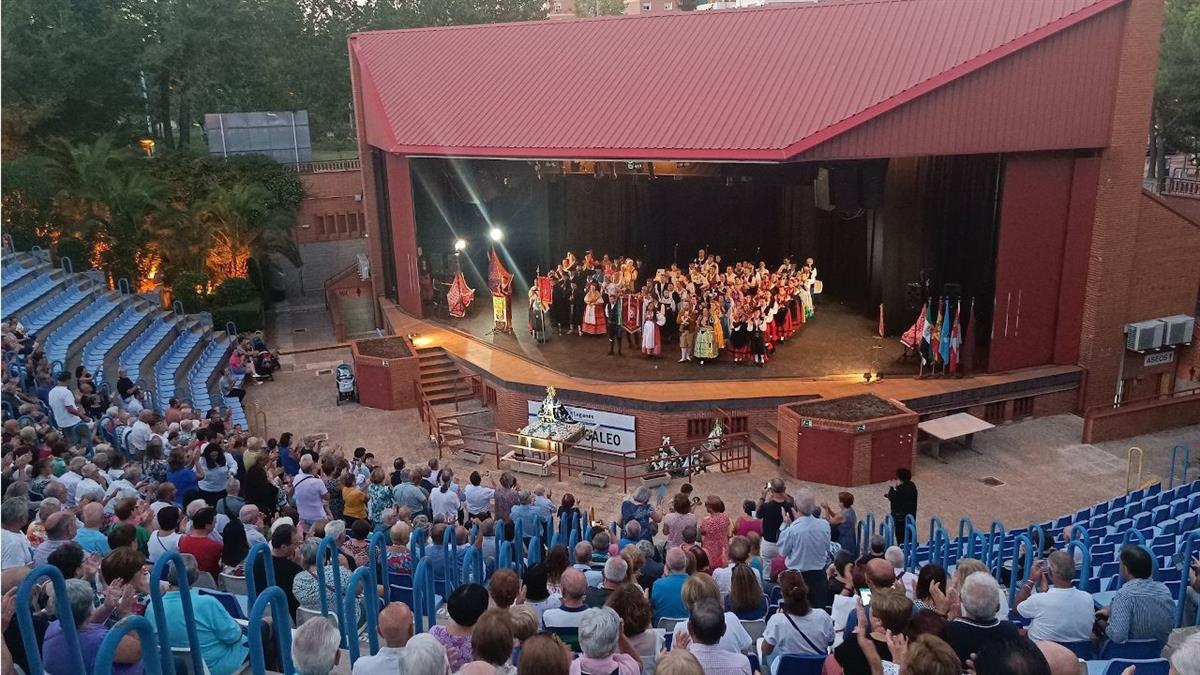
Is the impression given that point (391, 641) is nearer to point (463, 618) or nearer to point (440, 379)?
point (463, 618)

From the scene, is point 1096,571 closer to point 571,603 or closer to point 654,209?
point 571,603

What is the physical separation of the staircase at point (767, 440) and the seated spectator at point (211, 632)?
1373cm

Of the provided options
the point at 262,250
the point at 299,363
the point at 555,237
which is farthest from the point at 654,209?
the point at 262,250

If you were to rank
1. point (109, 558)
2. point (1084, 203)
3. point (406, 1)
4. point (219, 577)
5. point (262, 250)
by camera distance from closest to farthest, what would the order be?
point (109, 558), point (219, 577), point (1084, 203), point (262, 250), point (406, 1)

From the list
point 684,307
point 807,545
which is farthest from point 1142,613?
point 684,307

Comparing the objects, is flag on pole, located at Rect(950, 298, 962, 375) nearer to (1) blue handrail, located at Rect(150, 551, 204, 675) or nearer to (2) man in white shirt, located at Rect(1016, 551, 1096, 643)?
(2) man in white shirt, located at Rect(1016, 551, 1096, 643)

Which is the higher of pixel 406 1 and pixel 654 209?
pixel 406 1

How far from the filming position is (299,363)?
85.6 feet

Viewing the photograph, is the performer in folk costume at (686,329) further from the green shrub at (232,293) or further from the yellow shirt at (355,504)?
the green shrub at (232,293)

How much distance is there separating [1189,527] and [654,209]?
1934 centimetres

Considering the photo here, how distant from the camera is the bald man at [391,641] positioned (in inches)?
189

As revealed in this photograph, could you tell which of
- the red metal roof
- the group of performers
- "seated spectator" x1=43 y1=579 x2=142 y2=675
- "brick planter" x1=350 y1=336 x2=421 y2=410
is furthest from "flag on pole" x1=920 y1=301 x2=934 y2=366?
"seated spectator" x1=43 y1=579 x2=142 y2=675

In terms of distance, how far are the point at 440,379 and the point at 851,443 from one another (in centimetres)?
1024

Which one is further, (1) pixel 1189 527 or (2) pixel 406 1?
(2) pixel 406 1
